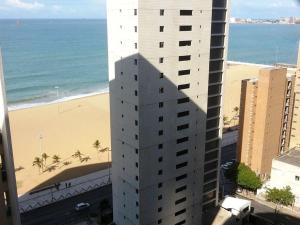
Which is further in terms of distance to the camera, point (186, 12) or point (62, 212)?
point (62, 212)

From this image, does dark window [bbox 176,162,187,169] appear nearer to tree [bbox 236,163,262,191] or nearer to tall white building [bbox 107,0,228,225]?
tall white building [bbox 107,0,228,225]

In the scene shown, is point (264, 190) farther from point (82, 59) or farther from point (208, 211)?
point (82, 59)

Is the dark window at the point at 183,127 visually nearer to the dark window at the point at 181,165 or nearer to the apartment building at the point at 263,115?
the dark window at the point at 181,165

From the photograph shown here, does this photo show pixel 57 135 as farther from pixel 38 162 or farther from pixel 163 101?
pixel 163 101

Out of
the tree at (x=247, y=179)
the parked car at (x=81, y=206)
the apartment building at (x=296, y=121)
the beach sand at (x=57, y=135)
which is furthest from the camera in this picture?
the beach sand at (x=57, y=135)

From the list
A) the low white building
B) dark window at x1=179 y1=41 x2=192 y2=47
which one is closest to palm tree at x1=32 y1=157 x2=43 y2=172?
dark window at x1=179 y1=41 x2=192 y2=47

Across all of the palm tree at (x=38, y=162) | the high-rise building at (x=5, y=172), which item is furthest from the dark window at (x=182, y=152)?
the palm tree at (x=38, y=162)

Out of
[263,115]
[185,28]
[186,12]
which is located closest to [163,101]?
[185,28]
